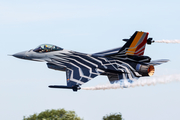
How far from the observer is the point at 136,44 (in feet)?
Answer: 120

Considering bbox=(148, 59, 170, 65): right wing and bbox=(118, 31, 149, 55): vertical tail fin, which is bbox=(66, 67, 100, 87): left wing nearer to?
bbox=(118, 31, 149, 55): vertical tail fin

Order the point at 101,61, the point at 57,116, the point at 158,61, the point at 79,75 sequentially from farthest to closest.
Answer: the point at 57,116
the point at 158,61
the point at 79,75
the point at 101,61

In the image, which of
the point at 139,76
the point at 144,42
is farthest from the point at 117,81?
the point at 144,42

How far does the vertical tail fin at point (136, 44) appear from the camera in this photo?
36.4 m

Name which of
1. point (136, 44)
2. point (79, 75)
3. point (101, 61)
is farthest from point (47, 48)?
point (136, 44)

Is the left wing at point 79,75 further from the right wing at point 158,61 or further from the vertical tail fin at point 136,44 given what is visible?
the right wing at point 158,61

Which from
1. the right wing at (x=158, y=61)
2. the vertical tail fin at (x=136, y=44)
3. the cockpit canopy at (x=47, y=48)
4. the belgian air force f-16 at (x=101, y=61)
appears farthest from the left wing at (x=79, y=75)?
the right wing at (x=158, y=61)

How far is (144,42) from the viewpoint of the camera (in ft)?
120

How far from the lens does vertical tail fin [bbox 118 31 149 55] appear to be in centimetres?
3641

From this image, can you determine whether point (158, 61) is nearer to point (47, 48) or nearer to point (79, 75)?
point (79, 75)

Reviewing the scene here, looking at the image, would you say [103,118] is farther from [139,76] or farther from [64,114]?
[139,76]

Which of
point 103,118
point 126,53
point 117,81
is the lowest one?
point 103,118

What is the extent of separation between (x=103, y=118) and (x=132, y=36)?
60.8ft

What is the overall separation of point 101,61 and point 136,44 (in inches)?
145
